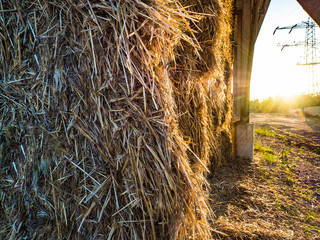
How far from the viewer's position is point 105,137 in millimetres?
1267

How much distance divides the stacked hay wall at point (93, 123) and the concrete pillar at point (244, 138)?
10.3 ft

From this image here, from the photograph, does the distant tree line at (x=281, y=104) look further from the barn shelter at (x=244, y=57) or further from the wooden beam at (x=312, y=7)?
the wooden beam at (x=312, y=7)

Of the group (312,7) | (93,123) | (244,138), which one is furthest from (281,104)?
(93,123)

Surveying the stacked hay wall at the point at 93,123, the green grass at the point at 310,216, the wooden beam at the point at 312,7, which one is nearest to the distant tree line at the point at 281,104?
the green grass at the point at 310,216

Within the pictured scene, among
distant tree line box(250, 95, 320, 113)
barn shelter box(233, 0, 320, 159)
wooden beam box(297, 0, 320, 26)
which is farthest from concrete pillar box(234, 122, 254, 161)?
distant tree line box(250, 95, 320, 113)

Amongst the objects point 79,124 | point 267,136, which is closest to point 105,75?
point 79,124

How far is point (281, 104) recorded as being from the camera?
1741cm

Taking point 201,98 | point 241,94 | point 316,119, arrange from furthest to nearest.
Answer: point 316,119, point 241,94, point 201,98

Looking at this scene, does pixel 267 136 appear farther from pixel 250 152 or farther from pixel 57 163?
pixel 57 163

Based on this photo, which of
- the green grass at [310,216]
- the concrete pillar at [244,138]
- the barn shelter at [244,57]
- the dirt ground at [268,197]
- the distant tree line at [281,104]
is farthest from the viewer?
the distant tree line at [281,104]

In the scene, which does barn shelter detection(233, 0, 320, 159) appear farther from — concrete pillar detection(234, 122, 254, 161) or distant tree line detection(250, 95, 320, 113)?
distant tree line detection(250, 95, 320, 113)

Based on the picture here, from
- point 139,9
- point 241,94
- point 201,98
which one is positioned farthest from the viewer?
point 241,94

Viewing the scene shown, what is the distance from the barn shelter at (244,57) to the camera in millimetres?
3814

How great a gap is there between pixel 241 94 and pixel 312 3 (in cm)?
306
